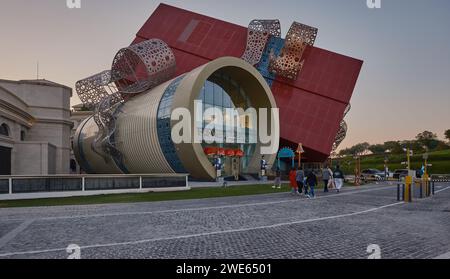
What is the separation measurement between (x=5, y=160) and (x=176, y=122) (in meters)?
15.5

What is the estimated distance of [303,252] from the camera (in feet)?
24.9

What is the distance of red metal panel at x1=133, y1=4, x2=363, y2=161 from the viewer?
A: 46.4m

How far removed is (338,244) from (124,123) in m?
36.0

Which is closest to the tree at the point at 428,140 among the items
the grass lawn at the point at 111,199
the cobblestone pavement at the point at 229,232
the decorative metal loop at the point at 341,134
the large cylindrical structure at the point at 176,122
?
the decorative metal loop at the point at 341,134

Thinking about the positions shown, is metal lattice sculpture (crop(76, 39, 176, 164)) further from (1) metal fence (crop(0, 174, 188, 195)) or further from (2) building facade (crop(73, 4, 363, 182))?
(1) metal fence (crop(0, 174, 188, 195))

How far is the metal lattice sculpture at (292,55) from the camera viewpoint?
4841cm

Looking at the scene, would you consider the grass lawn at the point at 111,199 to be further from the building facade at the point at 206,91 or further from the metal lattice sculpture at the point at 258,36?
the metal lattice sculpture at the point at 258,36

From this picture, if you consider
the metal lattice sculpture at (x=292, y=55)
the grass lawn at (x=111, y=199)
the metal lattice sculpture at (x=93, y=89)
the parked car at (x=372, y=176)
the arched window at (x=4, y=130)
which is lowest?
the parked car at (x=372, y=176)

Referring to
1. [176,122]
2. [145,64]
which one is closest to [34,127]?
[145,64]

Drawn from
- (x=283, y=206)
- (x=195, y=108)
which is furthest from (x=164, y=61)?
(x=283, y=206)

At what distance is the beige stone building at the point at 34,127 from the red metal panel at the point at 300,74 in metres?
15.9

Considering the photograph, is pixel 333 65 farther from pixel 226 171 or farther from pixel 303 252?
pixel 303 252

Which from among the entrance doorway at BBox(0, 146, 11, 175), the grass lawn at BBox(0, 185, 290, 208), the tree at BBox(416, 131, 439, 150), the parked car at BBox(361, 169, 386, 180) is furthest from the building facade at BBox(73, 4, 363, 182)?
the tree at BBox(416, 131, 439, 150)

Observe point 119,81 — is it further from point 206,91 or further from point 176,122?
point 176,122
